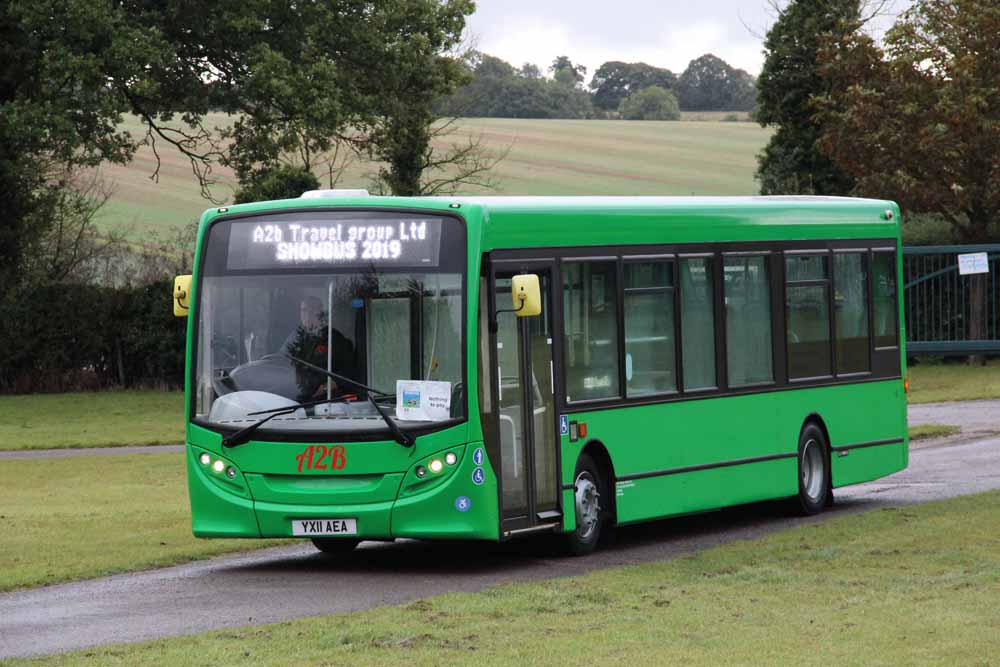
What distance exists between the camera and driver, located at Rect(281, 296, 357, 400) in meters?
13.9

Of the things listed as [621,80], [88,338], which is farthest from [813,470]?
[621,80]

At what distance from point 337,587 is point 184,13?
26.0m

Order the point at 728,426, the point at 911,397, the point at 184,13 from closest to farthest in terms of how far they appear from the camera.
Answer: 1. the point at 728,426
2. the point at 911,397
3. the point at 184,13

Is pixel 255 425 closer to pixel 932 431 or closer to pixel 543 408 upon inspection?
pixel 543 408

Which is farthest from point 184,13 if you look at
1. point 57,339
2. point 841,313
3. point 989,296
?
point 841,313

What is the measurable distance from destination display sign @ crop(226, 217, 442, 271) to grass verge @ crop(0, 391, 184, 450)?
15242 millimetres

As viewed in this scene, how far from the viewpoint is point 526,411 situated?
563 inches

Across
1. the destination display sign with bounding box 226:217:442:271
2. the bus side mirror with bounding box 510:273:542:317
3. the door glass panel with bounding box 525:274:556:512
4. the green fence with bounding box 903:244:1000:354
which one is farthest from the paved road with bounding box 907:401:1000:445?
the destination display sign with bounding box 226:217:442:271

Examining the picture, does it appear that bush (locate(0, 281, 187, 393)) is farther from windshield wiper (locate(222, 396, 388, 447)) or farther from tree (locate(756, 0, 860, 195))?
windshield wiper (locate(222, 396, 388, 447))

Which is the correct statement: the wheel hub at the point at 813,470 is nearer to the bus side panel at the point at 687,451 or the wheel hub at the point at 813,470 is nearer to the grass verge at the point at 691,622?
the bus side panel at the point at 687,451

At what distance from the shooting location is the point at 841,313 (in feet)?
61.6

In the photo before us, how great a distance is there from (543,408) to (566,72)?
412ft

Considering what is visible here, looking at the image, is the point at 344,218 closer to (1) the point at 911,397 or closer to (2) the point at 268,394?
(2) the point at 268,394

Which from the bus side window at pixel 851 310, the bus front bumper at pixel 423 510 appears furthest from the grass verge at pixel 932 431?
the bus front bumper at pixel 423 510
